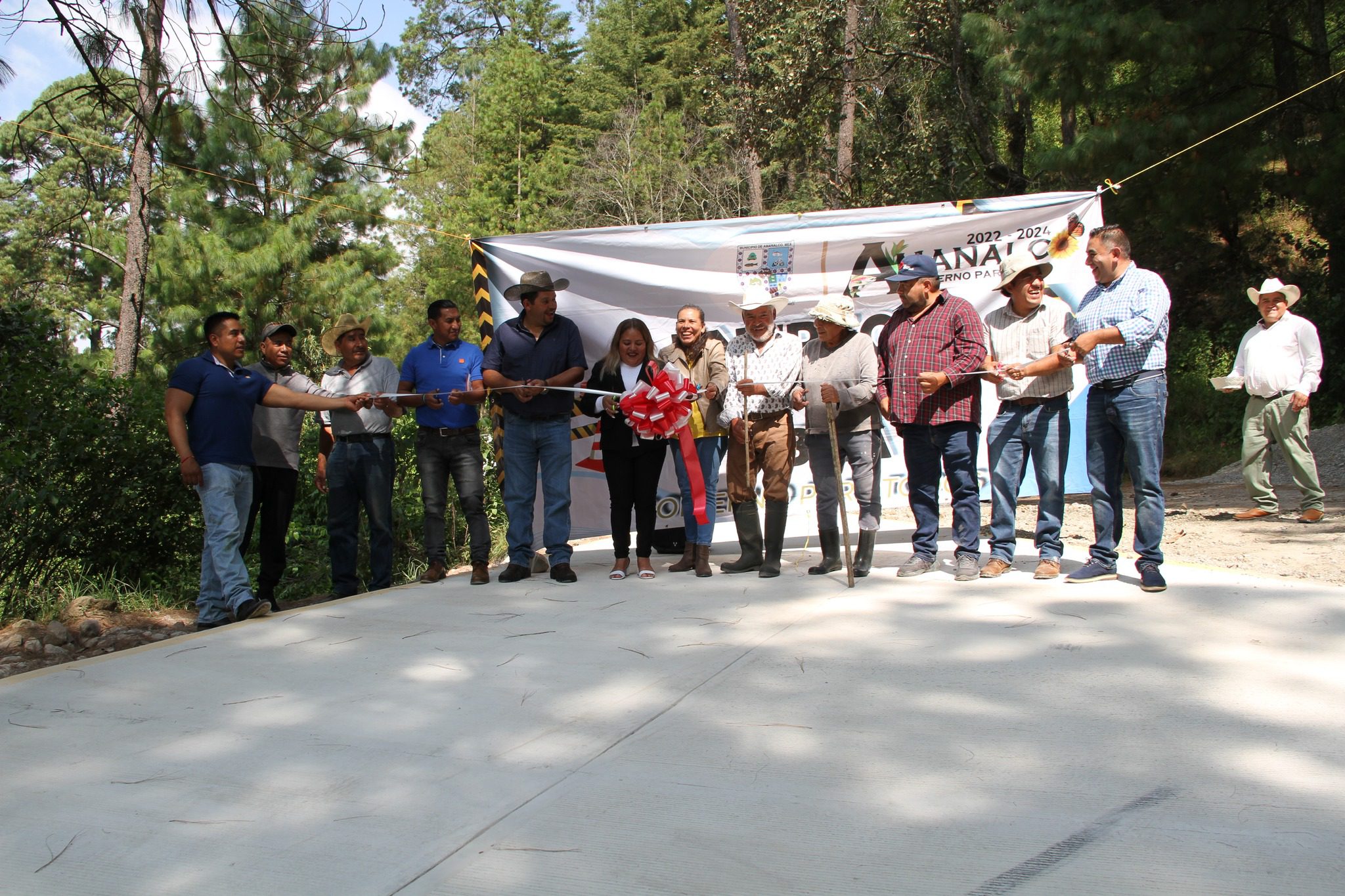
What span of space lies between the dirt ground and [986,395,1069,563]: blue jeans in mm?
295

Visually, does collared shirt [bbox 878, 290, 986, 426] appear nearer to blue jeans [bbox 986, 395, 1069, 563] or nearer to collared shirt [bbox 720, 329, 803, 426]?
blue jeans [bbox 986, 395, 1069, 563]

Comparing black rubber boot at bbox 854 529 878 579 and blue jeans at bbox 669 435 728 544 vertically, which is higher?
blue jeans at bbox 669 435 728 544

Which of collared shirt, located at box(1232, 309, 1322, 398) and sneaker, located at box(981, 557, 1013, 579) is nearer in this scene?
sneaker, located at box(981, 557, 1013, 579)

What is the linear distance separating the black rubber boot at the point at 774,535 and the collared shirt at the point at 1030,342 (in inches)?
54.4

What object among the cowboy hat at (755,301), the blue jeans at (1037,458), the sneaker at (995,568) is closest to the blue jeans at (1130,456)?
the blue jeans at (1037,458)

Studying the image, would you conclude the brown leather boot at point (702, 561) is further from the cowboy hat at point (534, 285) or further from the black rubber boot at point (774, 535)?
the cowboy hat at point (534, 285)

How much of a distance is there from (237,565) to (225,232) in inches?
583

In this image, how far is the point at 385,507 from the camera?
6.52 m

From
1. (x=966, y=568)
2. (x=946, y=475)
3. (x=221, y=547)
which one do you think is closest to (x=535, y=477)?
(x=221, y=547)

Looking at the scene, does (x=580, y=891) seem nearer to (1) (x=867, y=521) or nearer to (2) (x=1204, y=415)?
(1) (x=867, y=521)

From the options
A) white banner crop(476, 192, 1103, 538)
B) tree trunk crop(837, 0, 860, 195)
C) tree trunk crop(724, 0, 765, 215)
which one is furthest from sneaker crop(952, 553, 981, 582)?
tree trunk crop(724, 0, 765, 215)

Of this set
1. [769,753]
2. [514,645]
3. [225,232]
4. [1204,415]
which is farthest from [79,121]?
[1204,415]

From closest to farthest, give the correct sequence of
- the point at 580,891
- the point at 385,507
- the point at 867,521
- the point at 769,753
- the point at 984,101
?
the point at 580,891, the point at 769,753, the point at 867,521, the point at 385,507, the point at 984,101

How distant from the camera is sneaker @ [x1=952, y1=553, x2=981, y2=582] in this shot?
5.75 metres
